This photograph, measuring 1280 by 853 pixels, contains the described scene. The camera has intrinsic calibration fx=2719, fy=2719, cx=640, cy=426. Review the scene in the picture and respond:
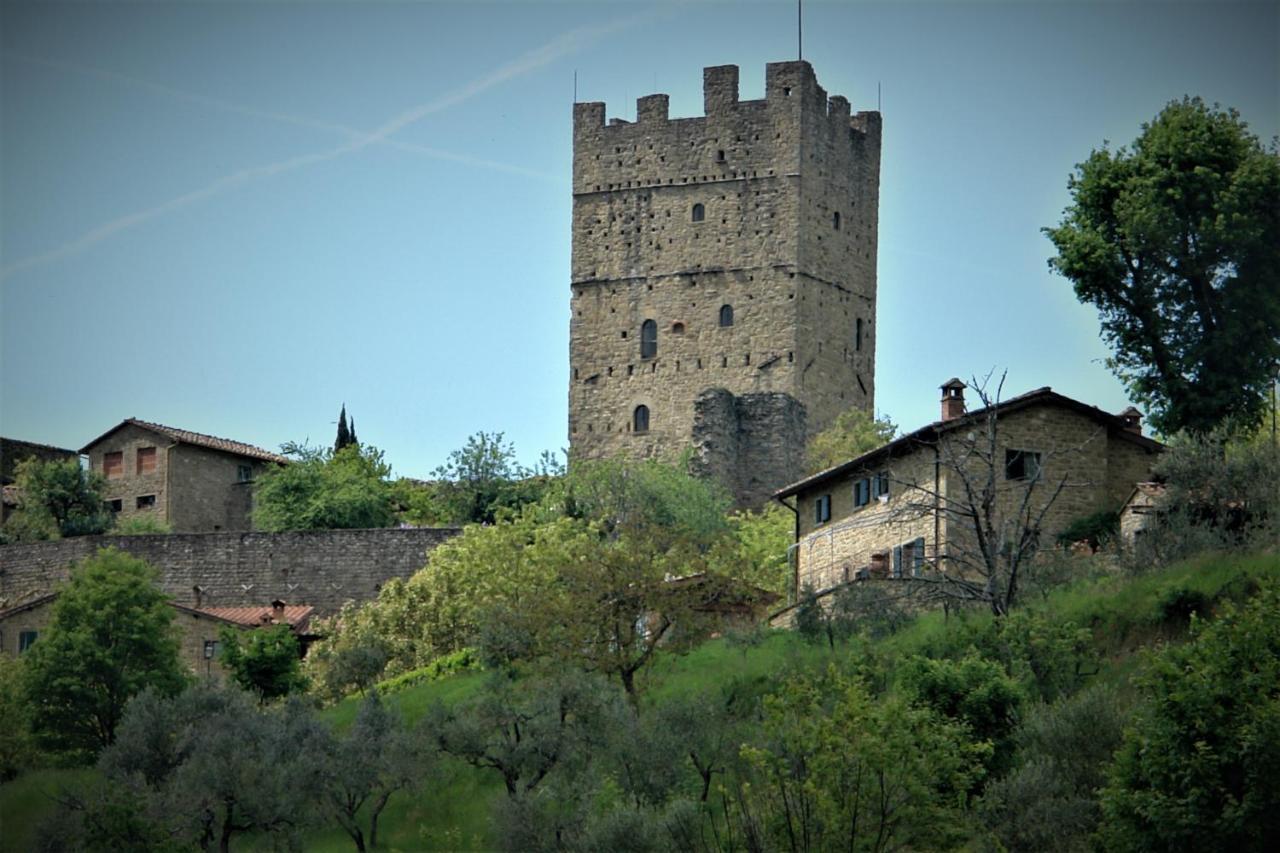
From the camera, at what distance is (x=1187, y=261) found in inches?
1945

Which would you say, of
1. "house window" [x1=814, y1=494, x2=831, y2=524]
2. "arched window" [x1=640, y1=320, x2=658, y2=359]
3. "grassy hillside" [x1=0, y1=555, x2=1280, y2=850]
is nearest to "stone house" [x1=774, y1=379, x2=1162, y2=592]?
"house window" [x1=814, y1=494, x2=831, y2=524]

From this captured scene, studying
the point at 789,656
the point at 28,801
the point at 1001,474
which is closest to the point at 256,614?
the point at 28,801

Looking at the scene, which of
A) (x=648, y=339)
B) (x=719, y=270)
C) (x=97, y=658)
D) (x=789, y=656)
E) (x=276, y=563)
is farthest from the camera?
(x=648, y=339)

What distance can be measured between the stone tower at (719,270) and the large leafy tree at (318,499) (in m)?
6.61

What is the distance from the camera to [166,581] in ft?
206

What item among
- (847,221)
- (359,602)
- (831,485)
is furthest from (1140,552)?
(847,221)

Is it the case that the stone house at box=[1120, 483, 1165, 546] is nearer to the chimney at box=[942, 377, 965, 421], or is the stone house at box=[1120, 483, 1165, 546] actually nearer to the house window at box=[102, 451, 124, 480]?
the chimney at box=[942, 377, 965, 421]

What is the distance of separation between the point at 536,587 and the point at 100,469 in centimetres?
2625

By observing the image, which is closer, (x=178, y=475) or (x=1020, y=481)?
(x=1020, y=481)

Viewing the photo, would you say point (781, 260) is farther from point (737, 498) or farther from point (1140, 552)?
point (1140, 552)

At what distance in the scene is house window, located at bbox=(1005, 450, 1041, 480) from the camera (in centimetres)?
4809

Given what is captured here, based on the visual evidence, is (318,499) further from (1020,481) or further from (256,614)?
(1020,481)

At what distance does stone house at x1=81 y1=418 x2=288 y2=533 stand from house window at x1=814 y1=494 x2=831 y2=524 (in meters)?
23.8

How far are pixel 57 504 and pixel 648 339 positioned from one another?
16467 mm
